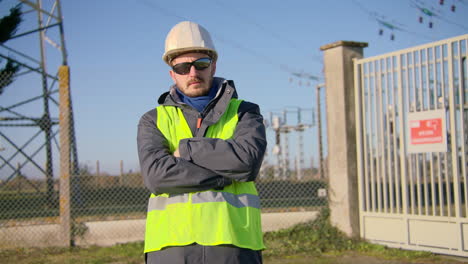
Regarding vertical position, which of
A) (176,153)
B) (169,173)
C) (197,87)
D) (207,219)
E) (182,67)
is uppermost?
(182,67)

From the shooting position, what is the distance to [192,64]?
279 cm

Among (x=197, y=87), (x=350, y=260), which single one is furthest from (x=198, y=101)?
(x=350, y=260)

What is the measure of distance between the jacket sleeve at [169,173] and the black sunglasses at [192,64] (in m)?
0.40

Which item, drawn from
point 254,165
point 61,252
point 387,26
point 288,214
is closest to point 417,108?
point 288,214

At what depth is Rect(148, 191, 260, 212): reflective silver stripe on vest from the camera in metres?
2.51

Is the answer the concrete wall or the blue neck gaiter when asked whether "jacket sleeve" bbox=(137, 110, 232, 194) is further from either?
the concrete wall

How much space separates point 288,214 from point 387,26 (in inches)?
426

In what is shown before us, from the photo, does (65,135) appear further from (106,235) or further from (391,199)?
(391,199)

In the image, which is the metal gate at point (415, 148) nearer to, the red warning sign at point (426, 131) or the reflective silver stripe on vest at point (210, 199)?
the red warning sign at point (426, 131)

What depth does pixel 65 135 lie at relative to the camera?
8.29m

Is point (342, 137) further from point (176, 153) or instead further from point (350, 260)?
point (176, 153)

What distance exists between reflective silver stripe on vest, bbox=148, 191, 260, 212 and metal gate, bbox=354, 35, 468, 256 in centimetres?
472

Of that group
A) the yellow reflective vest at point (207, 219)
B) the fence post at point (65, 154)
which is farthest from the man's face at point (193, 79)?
the fence post at point (65, 154)

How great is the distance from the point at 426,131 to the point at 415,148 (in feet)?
0.98
